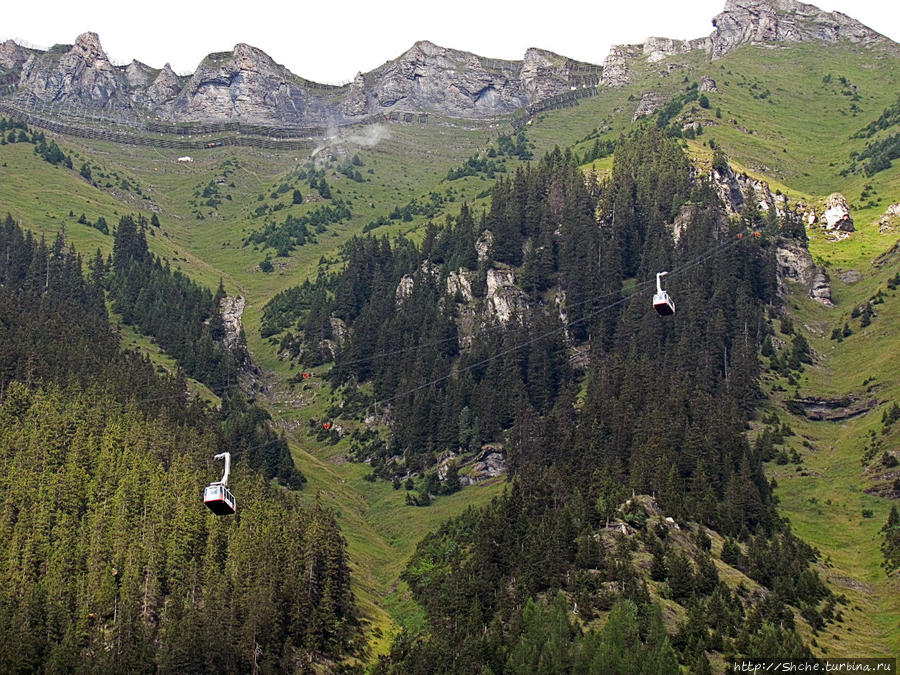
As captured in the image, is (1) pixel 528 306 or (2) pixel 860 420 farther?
(1) pixel 528 306

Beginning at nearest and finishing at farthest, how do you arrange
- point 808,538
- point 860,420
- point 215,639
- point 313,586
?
1. point 215,639
2. point 313,586
3. point 808,538
4. point 860,420

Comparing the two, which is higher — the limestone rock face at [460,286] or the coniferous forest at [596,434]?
the limestone rock face at [460,286]

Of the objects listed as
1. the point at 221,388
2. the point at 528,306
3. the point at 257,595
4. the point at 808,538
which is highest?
the point at 528,306

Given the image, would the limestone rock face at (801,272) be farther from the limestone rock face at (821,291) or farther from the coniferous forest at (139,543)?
the coniferous forest at (139,543)

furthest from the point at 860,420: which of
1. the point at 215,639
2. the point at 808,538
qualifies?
the point at 215,639

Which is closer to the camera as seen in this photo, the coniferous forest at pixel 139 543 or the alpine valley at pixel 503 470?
the alpine valley at pixel 503 470

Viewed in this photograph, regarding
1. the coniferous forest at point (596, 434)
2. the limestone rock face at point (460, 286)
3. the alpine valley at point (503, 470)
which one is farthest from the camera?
the limestone rock face at point (460, 286)

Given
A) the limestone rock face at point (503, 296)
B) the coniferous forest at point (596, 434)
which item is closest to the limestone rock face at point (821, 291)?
the coniferous forest at point (596, 434)

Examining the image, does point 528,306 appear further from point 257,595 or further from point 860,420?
point 257,595

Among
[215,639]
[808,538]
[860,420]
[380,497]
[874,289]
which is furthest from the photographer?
[874,289]

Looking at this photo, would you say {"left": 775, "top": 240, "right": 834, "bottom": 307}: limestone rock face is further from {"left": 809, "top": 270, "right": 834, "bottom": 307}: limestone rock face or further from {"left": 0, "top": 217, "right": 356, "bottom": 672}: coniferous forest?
{"left": 0, "top": 217, "right": 356, "bottom": 672}: coniferous forest

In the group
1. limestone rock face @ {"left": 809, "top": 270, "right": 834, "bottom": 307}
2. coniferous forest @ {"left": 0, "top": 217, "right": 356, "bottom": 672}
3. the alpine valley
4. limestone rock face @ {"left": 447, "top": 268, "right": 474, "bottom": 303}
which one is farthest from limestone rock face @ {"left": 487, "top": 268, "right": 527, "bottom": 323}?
coniferous forest @ {"left": 0, "top": 217, "right": 356, "bottom": 672}
